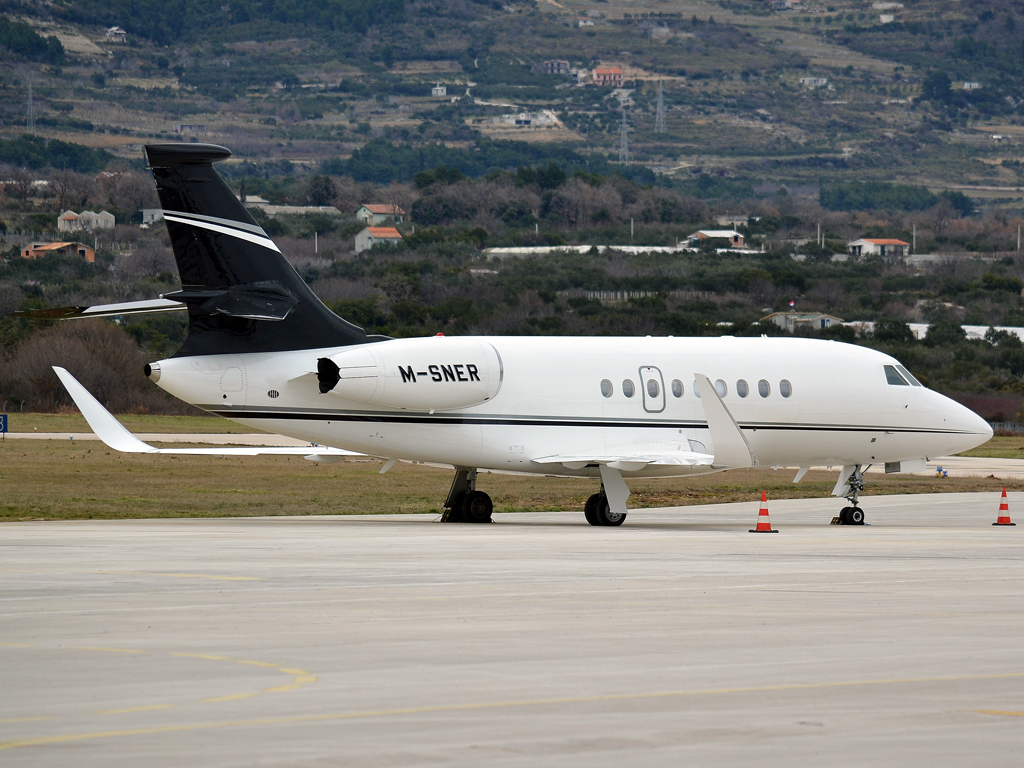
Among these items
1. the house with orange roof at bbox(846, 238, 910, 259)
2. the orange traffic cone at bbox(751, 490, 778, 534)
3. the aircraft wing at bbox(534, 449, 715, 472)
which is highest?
the aircraft wing at bbox(534, 449, 715, 472)

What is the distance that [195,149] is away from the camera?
926 inches

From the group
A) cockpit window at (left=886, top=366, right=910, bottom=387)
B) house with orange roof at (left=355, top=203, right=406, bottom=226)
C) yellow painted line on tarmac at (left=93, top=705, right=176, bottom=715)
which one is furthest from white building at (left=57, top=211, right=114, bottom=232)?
yellow painted line on tarmac at (left=93, top=705, right=176, bottom=715)

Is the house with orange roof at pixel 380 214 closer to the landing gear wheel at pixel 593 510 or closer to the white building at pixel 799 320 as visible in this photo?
the white building at pixel 799 320

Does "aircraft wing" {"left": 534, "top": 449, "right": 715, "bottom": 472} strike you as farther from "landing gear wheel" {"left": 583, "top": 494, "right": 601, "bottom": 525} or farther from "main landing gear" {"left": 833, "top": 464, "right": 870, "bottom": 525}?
"main landing gear" {"left": 833, "top": 464, "right": 870, "bottom": 525}

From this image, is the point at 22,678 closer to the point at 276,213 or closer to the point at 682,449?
the point at 682,449

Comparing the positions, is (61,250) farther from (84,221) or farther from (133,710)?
(133,710)

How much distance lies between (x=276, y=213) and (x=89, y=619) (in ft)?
535

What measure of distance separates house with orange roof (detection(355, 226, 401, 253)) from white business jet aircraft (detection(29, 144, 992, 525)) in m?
119

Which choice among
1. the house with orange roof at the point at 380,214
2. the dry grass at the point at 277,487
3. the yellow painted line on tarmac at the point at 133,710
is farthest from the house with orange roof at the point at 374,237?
the yellow painted line on tarmac at the point at 133,710

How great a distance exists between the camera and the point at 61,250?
437 ft

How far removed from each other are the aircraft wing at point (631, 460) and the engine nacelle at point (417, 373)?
1620 mm

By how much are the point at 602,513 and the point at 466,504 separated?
242 cm

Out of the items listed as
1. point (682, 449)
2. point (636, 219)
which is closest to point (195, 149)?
point (682, 449)

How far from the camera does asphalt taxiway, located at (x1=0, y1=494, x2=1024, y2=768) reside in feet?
27.5
